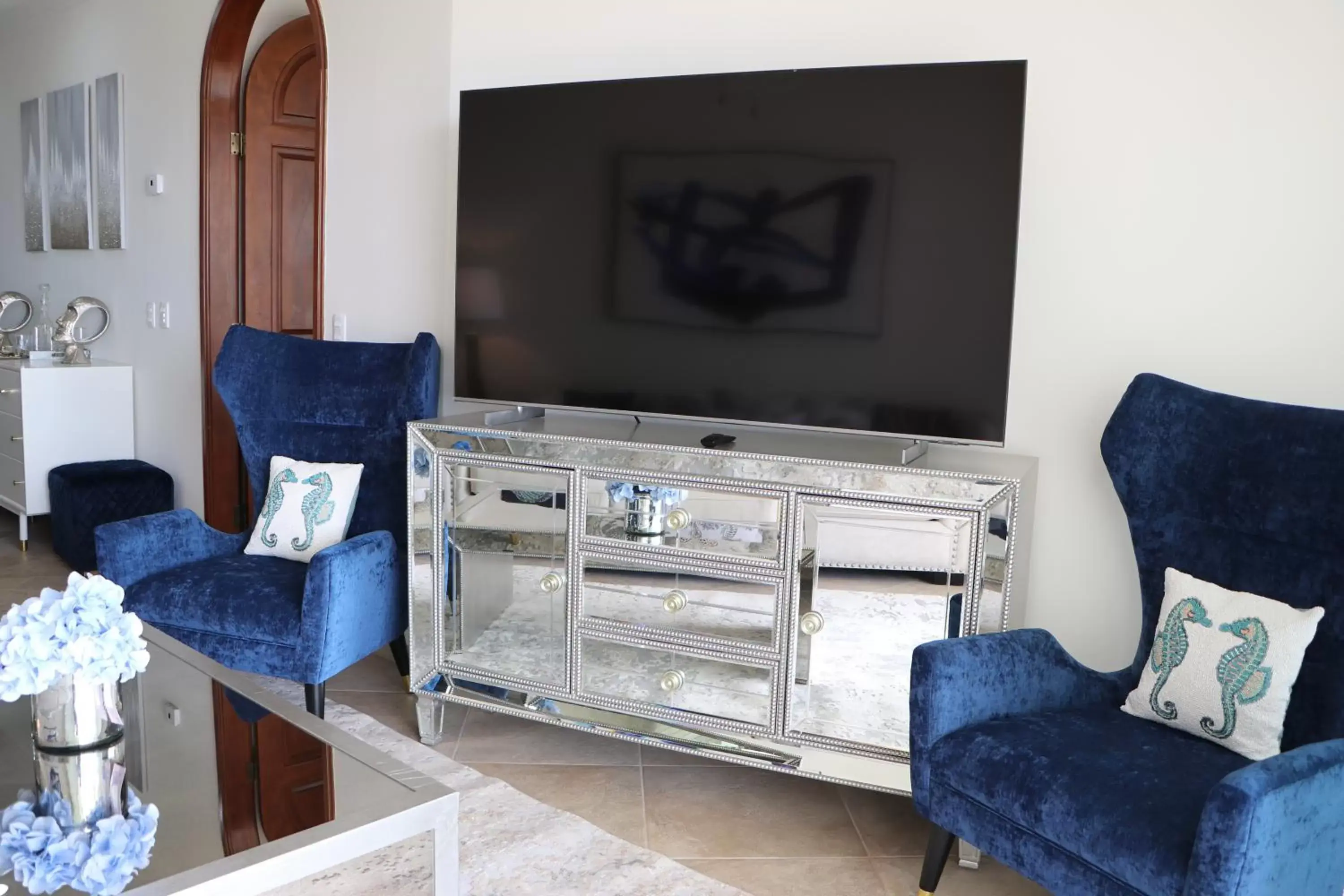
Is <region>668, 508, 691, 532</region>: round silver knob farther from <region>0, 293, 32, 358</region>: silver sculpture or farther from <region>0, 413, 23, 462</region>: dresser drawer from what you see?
<region>0, 293, 32, 358</region>: silver sculpture

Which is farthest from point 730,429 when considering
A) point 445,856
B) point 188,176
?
point 188,176

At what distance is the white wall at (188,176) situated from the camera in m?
3.37

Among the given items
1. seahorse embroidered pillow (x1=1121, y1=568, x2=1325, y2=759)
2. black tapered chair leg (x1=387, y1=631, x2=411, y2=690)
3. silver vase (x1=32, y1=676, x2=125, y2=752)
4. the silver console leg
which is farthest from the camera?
black tapered chair leg (x1=387, y1=631, x2=411, y2=690)

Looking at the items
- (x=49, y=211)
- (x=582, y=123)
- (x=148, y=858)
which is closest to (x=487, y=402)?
(x=582, y=123)

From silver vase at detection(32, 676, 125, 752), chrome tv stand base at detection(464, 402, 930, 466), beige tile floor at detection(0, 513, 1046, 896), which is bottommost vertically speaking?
beige tile floor at detection(0, 513, 1046, 896)

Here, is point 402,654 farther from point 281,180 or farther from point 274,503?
point 281,180

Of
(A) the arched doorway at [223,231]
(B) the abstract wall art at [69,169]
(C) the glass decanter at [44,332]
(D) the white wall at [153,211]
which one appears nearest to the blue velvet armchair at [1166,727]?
(A) the arched doorway at [223,231]

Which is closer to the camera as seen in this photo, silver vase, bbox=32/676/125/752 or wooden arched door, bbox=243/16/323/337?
silver vase, bbox=32/676/125/752

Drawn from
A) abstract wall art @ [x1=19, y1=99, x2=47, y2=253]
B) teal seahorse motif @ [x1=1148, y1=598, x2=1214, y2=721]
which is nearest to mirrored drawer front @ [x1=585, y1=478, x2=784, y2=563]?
teal seahorse motif @ [x1=1148, y1=598, x2=1214, y2=721]

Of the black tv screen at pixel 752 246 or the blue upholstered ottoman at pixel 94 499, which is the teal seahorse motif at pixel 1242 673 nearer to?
the black tv screen at pixel 752 246

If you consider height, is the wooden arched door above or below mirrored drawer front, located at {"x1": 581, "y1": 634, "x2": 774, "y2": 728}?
above

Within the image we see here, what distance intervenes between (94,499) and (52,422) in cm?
58

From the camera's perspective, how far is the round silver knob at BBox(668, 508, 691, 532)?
8.30ft

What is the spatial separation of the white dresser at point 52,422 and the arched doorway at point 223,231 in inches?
30.4
